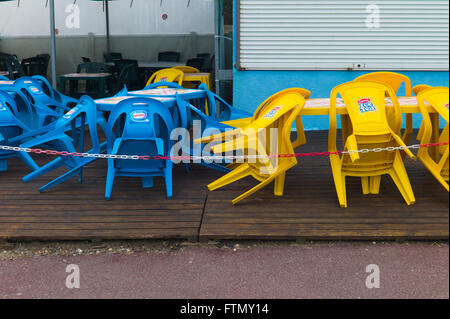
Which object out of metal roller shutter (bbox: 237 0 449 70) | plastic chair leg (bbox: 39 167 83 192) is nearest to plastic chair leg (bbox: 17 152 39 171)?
plastic chair leg (bbox: 39 167 83 192)

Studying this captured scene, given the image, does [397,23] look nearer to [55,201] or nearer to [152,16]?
[152,16]

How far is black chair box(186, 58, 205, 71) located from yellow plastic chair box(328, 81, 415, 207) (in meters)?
6.05

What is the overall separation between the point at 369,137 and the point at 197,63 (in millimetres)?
6524

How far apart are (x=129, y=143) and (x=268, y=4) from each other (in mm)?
4628

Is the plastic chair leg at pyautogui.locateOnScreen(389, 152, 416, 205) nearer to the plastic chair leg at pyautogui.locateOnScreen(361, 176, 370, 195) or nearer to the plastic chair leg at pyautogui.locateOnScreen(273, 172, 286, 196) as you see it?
the plastic chair leg at pyautogui.locateOnScreen(361, 176, 370, 195)

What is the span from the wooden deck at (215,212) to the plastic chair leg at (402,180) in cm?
9

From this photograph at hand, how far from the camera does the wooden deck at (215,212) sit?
462 centimetres

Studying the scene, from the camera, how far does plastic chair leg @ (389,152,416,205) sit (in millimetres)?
5293

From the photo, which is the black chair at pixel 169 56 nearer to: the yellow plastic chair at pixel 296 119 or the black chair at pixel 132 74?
the black chair at pixel 132 74

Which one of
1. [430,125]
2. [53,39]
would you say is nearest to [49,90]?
[53,39]

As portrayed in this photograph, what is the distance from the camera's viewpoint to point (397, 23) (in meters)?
9.45
